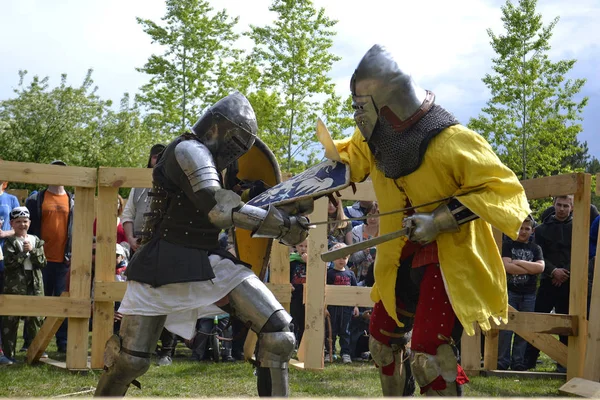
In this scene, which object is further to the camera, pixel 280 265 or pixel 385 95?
pixel 280 265

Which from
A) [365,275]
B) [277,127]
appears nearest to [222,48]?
[277,127]

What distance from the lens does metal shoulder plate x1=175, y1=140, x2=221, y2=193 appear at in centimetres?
Answer: 445

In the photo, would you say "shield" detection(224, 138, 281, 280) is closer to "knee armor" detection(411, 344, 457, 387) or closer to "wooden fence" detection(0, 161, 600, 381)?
"knee armor" detection(411, 344, 457, 387)

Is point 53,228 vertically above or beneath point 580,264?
above

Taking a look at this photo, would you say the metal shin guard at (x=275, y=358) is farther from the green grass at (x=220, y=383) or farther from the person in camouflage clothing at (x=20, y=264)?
the person in camouflage clothing at (x=20, y=264)

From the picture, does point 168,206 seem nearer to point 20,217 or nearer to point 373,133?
point 373,133

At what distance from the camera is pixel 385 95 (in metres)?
4.38

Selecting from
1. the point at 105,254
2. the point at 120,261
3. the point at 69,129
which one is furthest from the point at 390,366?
the point at 69,129

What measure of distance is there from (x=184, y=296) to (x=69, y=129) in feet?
73.9

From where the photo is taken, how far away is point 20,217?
795cm

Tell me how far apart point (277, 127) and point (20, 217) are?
39.3 feet

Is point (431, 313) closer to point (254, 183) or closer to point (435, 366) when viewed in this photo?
point (435, 366)

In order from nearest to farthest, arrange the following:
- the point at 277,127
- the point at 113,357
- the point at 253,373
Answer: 1. the point at 113,357
2. the point at 253,373
3. the point at 277,127

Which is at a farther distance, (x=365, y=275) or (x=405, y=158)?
(x=365, y=275)
